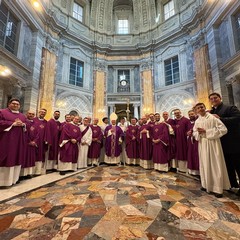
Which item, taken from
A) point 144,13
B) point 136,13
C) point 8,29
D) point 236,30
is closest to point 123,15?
point 136,13

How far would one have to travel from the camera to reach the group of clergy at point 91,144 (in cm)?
317

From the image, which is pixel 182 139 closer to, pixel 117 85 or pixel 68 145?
pixel 68 145

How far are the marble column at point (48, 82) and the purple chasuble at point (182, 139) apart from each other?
8451 millimetres

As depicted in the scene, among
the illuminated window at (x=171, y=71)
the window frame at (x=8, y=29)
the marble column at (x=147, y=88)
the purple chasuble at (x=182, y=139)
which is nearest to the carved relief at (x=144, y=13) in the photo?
the marble column at (x=147, y=88)

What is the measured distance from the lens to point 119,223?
6.13ft

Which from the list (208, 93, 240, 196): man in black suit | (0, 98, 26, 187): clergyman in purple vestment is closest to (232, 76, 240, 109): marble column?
(208, 93, 240, 196): man in black suit

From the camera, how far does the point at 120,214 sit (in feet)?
6.82

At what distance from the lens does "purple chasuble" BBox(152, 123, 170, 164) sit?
15.4ft

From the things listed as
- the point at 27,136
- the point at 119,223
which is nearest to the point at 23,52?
the point at 27,136

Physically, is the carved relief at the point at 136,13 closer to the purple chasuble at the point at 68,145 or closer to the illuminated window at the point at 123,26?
the illuminated window at the point at 123,26

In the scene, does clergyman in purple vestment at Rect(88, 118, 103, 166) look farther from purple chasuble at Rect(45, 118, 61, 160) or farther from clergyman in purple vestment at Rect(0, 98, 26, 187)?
clergyman in purple vestment at Rect(0, 98, 26, 187)

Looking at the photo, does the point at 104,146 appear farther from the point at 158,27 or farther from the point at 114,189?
the point at 158,27

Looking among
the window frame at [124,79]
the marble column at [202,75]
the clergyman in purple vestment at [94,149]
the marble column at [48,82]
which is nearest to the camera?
the clergyman in purple vestment at [94,149]

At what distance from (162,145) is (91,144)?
263cm
